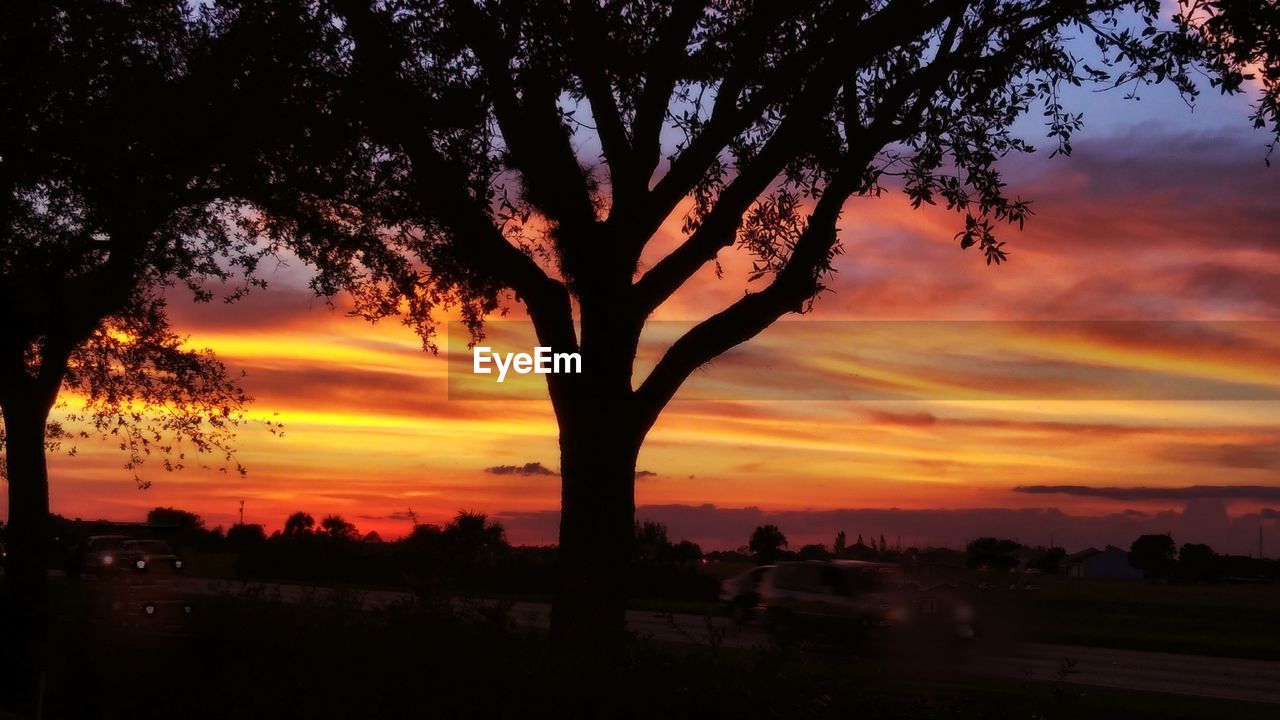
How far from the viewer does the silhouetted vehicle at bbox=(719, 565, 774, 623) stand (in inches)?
938

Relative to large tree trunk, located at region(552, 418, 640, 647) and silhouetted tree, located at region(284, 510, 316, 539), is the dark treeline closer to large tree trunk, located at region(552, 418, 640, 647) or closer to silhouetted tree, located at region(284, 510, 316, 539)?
silhouetted tree, located at region(284, 510, 316, 539)

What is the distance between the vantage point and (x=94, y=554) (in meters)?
29.9

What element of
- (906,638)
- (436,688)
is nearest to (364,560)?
(906,638)

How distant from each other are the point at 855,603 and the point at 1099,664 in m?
5.76

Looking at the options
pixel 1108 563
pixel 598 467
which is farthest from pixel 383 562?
pixel 1108 563

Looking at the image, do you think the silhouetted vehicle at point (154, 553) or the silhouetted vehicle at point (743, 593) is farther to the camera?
the silhouetted vehicle at point (743, 593)

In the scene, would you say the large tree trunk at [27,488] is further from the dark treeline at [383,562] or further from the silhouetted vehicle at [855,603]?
the silhouetted vehicle at [855,603]

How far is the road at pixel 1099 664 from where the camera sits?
17047 millimetres

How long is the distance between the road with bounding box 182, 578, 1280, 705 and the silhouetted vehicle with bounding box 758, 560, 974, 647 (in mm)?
604

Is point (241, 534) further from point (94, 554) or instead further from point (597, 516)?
point (597, 516)

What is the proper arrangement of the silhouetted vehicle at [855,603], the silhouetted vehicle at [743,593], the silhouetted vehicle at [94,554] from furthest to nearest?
the silhouetted vehicle at [94,554] < the silhouetted vehicle at [743,593] < the silhouetted vehicle at [855,603]

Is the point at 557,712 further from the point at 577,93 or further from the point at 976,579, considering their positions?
the point at 976,579

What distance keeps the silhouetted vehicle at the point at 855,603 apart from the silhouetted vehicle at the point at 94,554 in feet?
46.2

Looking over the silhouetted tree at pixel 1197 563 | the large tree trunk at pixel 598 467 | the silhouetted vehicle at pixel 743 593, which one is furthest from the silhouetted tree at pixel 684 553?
the silhouetted tree at pixel 1197 563
